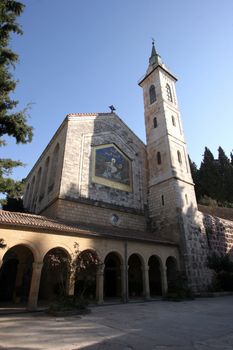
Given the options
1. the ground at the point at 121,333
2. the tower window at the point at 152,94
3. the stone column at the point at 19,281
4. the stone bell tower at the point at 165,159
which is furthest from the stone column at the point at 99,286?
the tower window at the point at 152,94

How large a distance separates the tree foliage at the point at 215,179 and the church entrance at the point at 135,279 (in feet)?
62.5

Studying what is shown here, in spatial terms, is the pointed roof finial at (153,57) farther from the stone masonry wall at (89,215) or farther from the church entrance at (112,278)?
the church entrance at (112,278)

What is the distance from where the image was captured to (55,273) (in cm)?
1417

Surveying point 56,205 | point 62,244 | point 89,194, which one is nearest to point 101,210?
point 89,194

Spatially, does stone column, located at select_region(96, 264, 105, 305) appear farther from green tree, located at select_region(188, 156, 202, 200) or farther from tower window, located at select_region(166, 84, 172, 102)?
green tree, located at select_region(188, 156, 202, 200)

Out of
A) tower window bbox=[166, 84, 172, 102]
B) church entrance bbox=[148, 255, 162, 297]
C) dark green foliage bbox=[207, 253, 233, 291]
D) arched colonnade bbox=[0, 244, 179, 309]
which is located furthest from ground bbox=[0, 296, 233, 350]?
tower window bbox=[166, 84, 172, 102]

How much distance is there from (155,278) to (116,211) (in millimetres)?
5872

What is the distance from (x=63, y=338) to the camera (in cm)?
566

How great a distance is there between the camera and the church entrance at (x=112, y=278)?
1641cm

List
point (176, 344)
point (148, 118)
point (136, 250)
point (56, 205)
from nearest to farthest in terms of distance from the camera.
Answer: point (176, 344) → point (136, 250) → point (56, 205) → point (148, 118)

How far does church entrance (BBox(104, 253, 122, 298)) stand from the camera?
16.4 metres

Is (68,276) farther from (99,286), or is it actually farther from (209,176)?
(209,176)

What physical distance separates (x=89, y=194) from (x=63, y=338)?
12779mm

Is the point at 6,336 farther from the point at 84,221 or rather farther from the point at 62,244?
the point at 84,221
